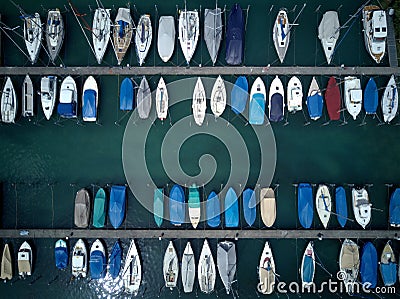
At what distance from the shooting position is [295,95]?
12617 millimetres

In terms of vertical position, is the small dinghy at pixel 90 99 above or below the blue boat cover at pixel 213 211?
above

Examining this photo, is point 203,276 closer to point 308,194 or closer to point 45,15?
point 308,194

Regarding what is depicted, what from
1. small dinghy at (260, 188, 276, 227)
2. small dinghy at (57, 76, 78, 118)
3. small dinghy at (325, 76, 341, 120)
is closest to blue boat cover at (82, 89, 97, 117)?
small dinghy at (57, 76, 78, 118)

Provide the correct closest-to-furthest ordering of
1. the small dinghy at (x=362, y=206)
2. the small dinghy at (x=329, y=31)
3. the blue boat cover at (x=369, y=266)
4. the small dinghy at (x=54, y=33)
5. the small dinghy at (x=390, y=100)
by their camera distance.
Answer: the blue boat cover at (x=369, y=266) < the small dinghy at (x=362, y=206) < the small dinghy at (x=390, y=100) < the small dinghy at (x=329, y=31) < the small dinghy at (x=54, y=33)

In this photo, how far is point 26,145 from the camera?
1298cm

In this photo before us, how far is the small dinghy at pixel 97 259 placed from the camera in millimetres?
12500

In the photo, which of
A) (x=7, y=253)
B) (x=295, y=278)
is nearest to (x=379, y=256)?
(x=295, y=278)

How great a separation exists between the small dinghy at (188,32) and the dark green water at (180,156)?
27 cm

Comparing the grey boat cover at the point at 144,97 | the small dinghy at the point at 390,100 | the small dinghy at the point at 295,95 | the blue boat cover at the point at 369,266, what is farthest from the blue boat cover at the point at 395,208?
the grey boat cover at the point at 144,97

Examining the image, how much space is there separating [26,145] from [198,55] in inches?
208

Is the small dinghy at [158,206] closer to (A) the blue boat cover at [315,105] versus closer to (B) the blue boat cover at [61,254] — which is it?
(B) the blue boat cover at [61,254]

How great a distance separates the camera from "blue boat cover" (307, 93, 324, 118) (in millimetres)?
12586

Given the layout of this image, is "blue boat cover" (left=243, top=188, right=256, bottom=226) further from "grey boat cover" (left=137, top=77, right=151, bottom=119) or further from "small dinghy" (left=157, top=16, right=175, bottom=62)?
"small dinghy" (left=157, top=16, right=175, bottom=62)

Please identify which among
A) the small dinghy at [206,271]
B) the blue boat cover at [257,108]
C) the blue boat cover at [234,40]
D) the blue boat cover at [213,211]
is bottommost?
the small dinghy at [206,271]
